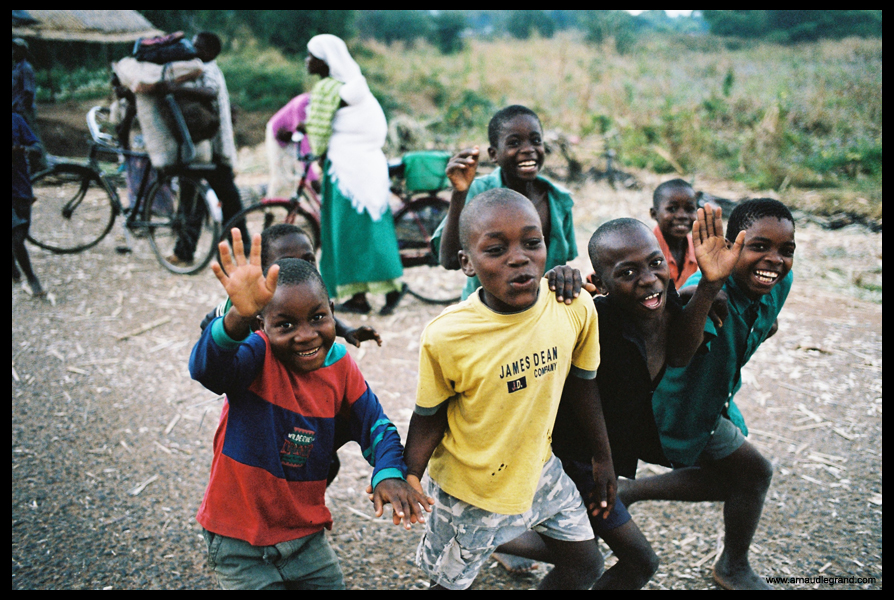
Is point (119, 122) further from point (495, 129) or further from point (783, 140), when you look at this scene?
point (783, 140)

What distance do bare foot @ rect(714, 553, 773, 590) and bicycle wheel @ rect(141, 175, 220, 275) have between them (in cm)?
496

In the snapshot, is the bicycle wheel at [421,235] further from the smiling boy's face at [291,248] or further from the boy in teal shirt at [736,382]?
the boy in teal shirt at [736,382]

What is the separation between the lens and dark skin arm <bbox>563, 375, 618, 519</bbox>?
1.96 meters

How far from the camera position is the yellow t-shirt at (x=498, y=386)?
5.81 ft

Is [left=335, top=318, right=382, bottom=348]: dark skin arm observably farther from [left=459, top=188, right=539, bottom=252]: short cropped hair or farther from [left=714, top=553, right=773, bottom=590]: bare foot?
[left=714, top=553, right=773, bottom=590]: bare foot

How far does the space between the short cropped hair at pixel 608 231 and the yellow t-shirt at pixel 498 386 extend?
239 millimetres

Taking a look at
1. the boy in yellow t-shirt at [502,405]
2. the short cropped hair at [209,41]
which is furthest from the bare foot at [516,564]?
the short cropped hair at [209,41]

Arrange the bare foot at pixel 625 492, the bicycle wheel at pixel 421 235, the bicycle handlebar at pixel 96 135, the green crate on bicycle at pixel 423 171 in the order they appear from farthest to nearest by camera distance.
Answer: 1. the bicycle handlebar at pixel 96 135
2. the bicycle wheel at pixel 421 235
3. the green crate on bicycle at pixel 423 171
4. the bare foot at pixel 625 492

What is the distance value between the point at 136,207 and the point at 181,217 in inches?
21.4

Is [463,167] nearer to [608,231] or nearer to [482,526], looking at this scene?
[608,231]

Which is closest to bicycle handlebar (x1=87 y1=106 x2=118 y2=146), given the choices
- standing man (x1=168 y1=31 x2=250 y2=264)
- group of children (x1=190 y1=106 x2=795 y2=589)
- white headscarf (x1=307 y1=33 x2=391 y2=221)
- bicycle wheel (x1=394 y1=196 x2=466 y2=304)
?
standing man (x1=168 y1=31 x2=250 y2=264)

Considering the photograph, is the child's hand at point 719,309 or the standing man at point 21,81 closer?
the child's hand at point 719,309

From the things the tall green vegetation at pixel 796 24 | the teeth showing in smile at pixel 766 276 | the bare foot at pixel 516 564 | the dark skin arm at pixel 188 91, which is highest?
the tall green vegetation at pixel 796 24

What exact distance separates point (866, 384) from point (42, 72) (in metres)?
15.8
